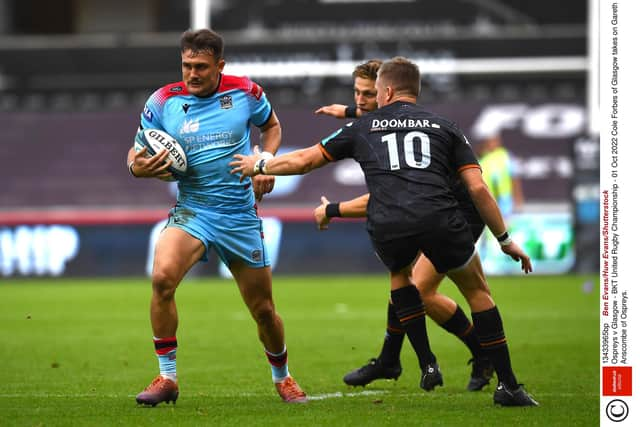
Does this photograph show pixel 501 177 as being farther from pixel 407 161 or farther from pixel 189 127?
pixel 407 161

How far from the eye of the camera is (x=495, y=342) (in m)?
6.86

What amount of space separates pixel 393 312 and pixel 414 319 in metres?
1.00

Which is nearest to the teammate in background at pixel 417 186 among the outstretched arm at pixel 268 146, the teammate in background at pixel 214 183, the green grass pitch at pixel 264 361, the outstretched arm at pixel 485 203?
the outstretched arm at pixel 485 203

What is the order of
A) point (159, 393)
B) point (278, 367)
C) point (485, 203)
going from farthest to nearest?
point (278, 367)
point (159, 393)
point (485, 203)

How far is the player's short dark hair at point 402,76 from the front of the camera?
6.99 m

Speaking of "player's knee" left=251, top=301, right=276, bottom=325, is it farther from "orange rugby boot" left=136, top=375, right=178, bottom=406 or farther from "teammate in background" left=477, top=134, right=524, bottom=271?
"teammate in background" left=477, top=134, right=524, bottom=271

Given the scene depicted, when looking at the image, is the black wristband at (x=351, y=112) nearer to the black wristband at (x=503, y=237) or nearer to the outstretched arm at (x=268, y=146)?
the outstretched arm at (x=268, y=146)

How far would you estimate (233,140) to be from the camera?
7.44 meters

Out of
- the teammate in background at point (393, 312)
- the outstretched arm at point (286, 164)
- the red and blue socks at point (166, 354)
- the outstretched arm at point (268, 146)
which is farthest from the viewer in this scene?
the teammate in background at point (393, 312)

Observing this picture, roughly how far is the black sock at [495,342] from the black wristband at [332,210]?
128 centimetres

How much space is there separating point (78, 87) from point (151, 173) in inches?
846

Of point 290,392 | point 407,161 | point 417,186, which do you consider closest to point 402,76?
point 407,161

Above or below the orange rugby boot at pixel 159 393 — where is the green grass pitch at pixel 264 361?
below
